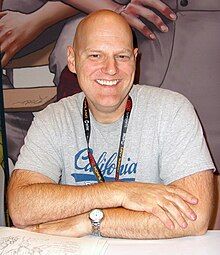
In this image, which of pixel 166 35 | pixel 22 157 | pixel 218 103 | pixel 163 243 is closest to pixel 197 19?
pixel 166 35

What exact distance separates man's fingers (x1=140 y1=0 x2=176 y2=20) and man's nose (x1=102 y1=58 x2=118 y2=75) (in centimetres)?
86

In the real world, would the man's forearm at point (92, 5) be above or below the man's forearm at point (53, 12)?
above

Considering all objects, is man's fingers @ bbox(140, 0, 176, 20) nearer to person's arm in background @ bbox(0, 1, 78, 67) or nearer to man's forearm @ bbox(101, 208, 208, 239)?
person's arm in background @ bbox(0, 1, 78, 67)

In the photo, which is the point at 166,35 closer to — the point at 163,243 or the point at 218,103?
the point at 218,103

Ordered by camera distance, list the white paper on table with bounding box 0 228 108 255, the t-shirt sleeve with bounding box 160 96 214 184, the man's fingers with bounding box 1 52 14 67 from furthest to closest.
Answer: the man's fingers with bounding box 1 52 14 67 < the t-shirt sleeve with bounding box 160 96 214 184 < the white paper on table with bounding box 0 228 108 255

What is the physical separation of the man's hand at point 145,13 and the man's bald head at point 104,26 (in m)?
0.72

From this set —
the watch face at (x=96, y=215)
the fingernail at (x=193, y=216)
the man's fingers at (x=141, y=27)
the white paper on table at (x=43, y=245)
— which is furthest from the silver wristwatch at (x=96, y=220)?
the man's fingers at (x=141, y=27)

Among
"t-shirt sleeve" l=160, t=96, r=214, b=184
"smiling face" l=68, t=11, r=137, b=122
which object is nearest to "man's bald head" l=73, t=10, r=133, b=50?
"smiling face" l=68, t=11, r=137, b=122

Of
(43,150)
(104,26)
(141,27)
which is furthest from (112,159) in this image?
(141,27)

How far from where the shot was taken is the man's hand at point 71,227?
4.19 feet

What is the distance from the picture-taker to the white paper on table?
1.04m

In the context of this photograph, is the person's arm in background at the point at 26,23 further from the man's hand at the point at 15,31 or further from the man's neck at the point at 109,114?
the man's neck at the point at 109,114

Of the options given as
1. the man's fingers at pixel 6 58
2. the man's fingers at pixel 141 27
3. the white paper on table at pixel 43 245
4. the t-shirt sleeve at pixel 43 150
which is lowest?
the white paper on table at pixel 43 245

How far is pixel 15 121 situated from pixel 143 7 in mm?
860
